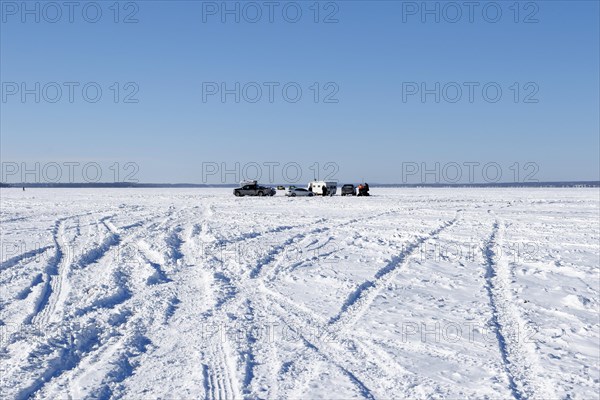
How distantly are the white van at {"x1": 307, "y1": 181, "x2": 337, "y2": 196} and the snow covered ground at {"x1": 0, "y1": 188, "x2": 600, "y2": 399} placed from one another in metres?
35.7

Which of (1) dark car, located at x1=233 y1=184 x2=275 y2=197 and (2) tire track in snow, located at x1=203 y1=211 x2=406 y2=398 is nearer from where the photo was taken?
(2) tire track in snow, located at x1=203 y1=211 x2=406 y2=398

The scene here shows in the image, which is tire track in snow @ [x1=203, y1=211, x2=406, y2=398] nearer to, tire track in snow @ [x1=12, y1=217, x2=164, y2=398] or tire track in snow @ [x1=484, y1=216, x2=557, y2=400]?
tire track in snow @ [x1=12, y1=217, x2=164, y2=398]

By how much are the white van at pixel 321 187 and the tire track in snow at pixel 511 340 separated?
38.9 metres

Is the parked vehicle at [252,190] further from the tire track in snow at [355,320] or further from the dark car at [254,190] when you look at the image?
the tire track in snow at [355,320]

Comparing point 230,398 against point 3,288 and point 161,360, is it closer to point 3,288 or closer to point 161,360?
point 161,360

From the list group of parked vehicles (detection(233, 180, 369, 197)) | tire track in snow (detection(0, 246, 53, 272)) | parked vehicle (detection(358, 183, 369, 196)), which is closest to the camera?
tire track in snow (detection(0, 246, 53, 272))

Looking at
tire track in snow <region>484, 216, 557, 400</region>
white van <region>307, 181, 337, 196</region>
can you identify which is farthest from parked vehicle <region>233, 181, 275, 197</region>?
tire track in snow <region>484, 216, 557, 400</region>

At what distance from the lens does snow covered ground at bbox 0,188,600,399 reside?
5012mm

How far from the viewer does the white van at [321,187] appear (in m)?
49.3

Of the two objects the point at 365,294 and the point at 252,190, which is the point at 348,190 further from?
the point at 365,294

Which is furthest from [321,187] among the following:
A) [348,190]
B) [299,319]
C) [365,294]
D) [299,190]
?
[299,319]

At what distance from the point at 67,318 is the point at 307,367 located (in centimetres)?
359

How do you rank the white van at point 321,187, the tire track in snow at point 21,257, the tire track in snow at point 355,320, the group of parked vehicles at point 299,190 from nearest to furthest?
1. the tire track in snow at point 355,320
2. the tire track in snow at point 21,257
3. the group of parked vehicles at point 299,190
4. the white van at point 321,187

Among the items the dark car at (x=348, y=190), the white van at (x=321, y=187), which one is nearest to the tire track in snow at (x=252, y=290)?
the white van at (x=321, y=187)
